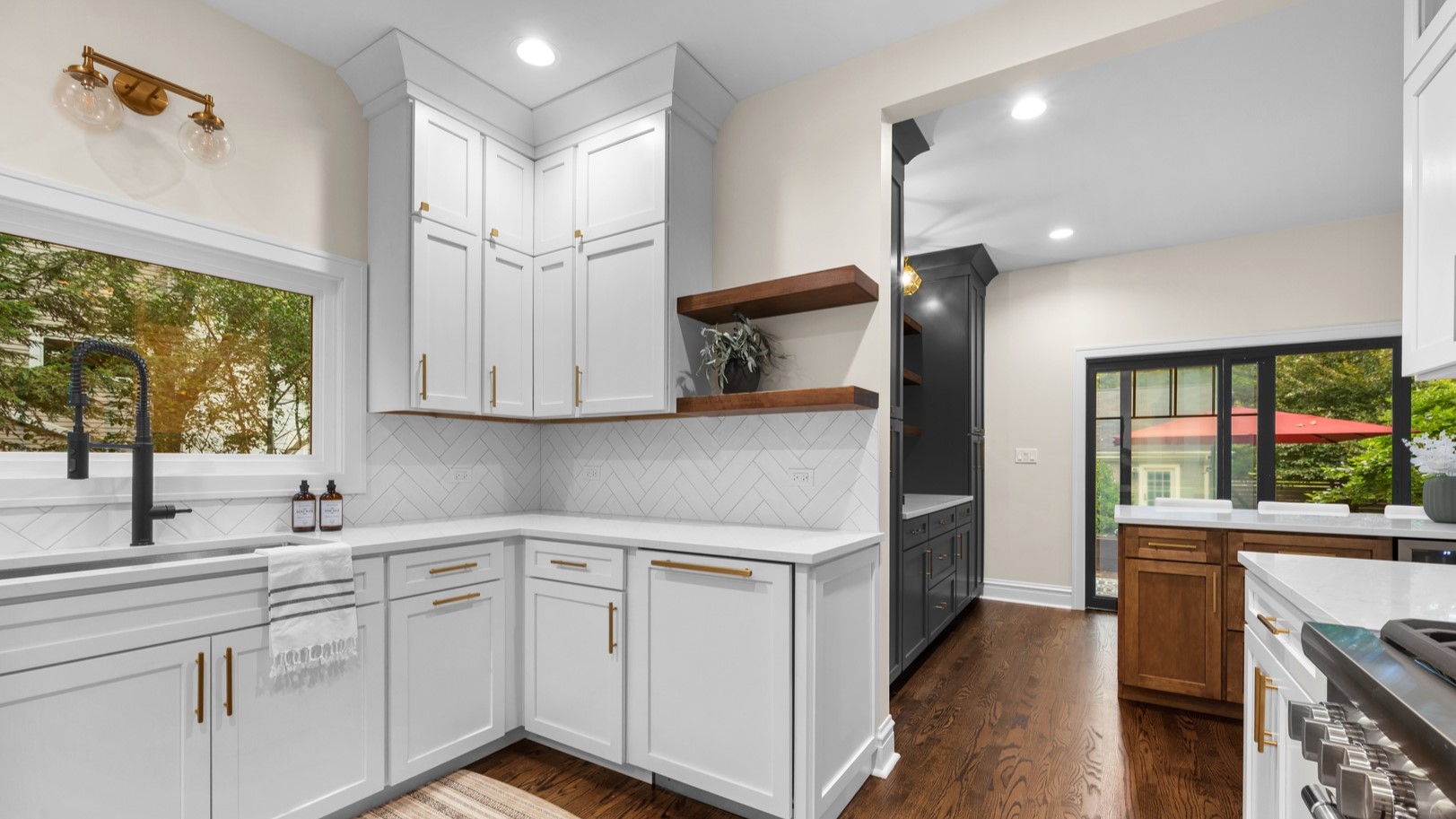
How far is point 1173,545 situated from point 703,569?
2.39 m

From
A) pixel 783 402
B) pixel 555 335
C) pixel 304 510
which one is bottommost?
pixel 304 510

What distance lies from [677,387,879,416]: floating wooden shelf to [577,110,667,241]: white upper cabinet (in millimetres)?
775

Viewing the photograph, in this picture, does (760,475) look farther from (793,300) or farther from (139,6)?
(139,6)

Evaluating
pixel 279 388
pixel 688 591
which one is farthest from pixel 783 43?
pixel 279 388

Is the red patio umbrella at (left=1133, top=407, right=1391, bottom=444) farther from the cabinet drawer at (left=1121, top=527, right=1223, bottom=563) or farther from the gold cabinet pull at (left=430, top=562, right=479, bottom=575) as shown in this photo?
the gold cabinet pull at (left=430, top=562, right=479, bottom=575)

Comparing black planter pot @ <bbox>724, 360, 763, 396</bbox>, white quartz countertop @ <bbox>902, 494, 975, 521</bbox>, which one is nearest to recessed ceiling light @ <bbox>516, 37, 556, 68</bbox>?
black planter pot @ <bbox>724, 360, 763, 396</bbox>

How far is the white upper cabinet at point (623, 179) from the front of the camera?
2.69 metres

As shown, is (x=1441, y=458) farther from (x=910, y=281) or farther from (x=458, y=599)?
(x=458, y=599)

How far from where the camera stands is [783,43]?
253cm

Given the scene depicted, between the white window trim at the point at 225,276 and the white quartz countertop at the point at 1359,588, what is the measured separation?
3004 millimetres

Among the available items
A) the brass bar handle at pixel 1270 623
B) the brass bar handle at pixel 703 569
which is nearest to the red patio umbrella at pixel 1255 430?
the brass bar handle at pixel 1270 623

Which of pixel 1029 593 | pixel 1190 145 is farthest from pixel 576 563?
pixel 1029 593

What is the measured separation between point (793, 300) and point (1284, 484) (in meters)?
4.29

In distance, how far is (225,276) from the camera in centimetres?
243
